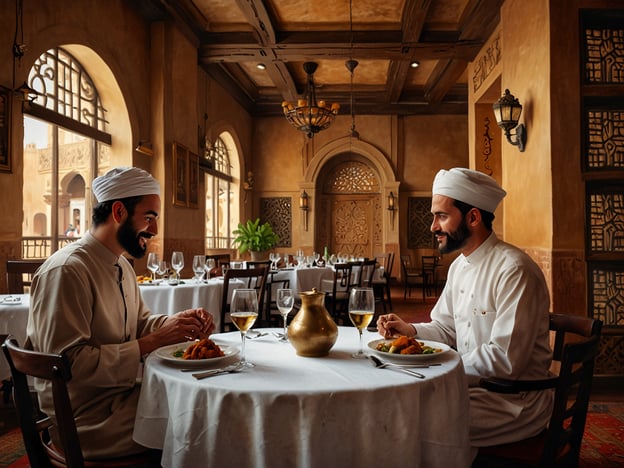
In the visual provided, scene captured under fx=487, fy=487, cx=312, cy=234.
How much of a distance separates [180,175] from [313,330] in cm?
641

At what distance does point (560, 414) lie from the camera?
5.04ft

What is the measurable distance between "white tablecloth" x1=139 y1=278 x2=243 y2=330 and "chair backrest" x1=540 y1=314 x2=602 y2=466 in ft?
10.2

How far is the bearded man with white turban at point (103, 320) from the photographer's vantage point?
1584 mm

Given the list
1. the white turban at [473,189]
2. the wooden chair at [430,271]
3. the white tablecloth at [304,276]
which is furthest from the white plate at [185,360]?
the wooden chair at [430,271]

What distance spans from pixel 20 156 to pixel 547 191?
191 inches

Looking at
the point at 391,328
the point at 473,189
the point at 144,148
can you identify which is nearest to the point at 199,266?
the point at 144,148

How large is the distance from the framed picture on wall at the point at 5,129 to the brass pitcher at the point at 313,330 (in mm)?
3754

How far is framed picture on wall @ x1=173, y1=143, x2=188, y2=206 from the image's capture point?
7312mm

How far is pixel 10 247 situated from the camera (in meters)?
4.34

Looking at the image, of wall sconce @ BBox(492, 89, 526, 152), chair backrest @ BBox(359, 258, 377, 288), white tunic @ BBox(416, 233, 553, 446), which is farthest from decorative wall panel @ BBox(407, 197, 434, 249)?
white tunic @ BBox(416, 233, 553, 446)

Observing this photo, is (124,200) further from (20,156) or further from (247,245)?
(247,245)

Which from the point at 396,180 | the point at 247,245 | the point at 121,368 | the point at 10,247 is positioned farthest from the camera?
the point at 396,180

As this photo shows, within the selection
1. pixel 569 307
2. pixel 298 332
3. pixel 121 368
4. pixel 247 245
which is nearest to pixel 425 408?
pixel 298 332

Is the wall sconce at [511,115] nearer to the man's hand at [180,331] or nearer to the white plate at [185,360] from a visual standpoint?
the man's hand at [180,331]
